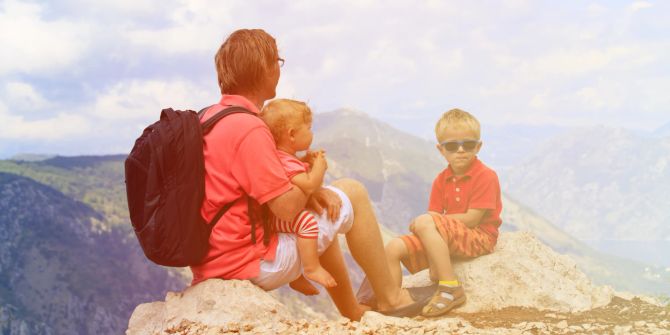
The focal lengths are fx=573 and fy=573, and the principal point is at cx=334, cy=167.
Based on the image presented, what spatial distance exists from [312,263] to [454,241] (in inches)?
99.1

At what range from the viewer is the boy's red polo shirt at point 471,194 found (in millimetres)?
6465

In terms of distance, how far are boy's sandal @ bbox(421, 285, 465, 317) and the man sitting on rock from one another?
150 centimetres

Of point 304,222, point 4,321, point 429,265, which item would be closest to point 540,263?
point 429,265

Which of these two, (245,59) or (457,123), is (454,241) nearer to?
(457,123)

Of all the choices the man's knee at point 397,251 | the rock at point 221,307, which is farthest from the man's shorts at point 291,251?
the man's knee at point 397,251

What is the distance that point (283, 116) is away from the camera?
462cm

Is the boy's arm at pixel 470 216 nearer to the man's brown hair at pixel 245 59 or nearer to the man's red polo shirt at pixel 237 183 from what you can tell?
the man's red polo shirt at pixel 237 183

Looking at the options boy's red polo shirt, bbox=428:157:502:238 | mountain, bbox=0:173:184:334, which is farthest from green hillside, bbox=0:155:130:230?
boy's red polo shirt, bbox=428:157:502:238

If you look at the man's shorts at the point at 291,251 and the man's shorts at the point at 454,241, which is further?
the man's shorts at the point at 454,241

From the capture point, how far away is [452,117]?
260 inches

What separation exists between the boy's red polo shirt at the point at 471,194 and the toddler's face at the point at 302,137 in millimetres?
2498

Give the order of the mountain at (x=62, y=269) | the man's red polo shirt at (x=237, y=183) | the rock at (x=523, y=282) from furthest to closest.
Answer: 1. the mountain at (x=62, y=269)
2. the rock at (x=523, y=282)
3. the man's red polo shirt at (x=237, y=183)

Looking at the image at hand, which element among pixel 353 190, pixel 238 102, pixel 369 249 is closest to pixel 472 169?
pixel 369 249

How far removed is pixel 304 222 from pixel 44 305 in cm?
11317
